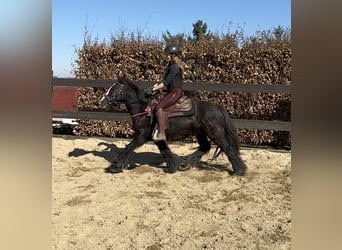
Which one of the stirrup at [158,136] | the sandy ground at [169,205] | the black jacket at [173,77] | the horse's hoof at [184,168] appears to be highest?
the black jacket at [173,77]

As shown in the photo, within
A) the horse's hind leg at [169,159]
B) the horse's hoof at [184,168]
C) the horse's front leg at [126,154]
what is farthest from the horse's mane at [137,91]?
the horse's hoof at [184,168]

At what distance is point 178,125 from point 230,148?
0.81m

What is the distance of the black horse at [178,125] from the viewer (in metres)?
5.43

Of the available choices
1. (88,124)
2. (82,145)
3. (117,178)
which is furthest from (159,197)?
(88,124)

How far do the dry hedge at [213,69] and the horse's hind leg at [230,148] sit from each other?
235 centimetres

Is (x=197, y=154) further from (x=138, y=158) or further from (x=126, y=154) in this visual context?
(x=138, y=158)

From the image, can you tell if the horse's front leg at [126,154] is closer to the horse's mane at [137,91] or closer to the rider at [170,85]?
the rider at [170,85]

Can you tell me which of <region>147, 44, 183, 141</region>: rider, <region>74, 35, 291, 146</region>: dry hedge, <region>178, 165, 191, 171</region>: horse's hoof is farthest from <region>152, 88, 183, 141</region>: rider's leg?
<region>74, 35, 291, 146</region>: dry hedge
